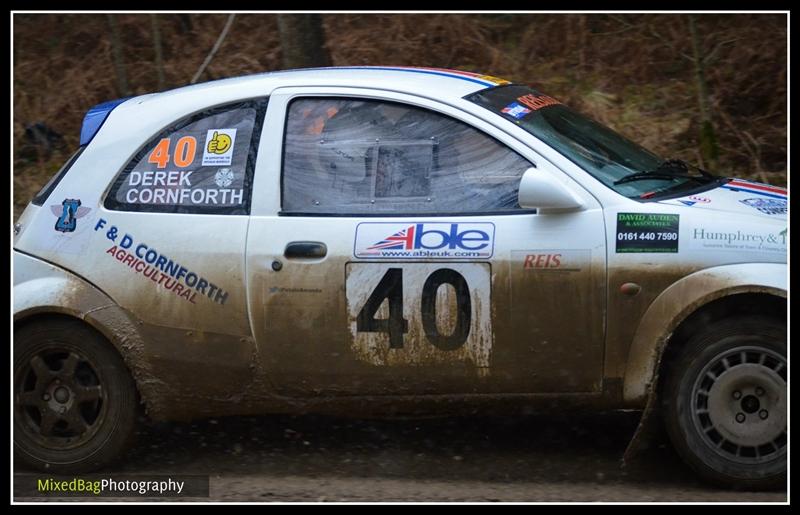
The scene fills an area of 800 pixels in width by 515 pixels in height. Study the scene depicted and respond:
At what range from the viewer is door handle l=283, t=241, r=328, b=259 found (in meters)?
4.75

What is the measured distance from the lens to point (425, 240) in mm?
4680

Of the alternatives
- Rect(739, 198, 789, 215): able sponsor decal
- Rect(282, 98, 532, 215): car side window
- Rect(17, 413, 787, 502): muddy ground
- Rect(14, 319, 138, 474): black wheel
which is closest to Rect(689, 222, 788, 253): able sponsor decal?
Rect(739, 198, 789, 215): able sponsor decal

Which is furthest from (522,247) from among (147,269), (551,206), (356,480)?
(147,269)

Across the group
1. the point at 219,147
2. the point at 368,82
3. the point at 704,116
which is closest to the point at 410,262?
the point at 368,82

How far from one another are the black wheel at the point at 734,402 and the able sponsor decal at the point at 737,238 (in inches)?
12.1

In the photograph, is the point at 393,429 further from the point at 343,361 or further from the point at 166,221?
the point at 166,221

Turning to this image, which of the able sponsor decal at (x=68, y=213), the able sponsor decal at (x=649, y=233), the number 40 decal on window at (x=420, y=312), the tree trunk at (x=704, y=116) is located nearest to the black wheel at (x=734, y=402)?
the able sponsor decal at (x=649, y=233)

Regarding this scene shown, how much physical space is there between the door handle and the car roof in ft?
2.65

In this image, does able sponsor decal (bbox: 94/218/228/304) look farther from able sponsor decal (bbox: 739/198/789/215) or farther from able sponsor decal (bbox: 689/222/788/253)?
able sponsor decal (bbox: 739/198/789/215)

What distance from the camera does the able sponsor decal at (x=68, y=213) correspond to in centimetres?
507

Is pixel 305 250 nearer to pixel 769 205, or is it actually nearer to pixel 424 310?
pixel 424 310

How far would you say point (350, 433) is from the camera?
5730 mm

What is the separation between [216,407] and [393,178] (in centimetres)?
138

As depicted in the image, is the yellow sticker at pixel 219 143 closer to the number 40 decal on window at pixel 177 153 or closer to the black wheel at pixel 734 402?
the number 40 decal on window at pixel 177 153
